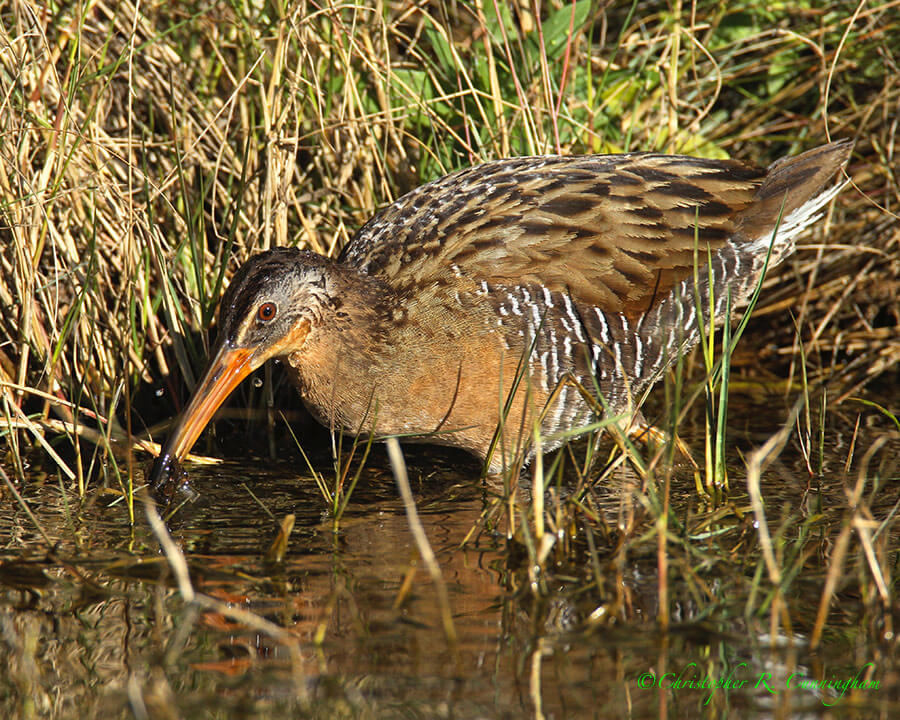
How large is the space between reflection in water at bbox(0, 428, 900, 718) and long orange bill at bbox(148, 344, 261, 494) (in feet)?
0.82

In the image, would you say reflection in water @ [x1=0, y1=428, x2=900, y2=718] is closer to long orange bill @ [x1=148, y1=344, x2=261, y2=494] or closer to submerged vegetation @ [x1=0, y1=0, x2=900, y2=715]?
submerged vegetation @ [x1=0, y1=0, x2=900, y2=715]

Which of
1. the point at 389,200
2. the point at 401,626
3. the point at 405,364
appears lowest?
the point at 401,626

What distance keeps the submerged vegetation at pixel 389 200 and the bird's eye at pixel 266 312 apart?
1.71 ft

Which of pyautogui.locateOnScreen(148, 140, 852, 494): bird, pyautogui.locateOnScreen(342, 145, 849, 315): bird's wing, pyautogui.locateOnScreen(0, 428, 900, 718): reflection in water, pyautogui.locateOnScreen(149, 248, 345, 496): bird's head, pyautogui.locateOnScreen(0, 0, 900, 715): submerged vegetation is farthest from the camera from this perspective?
pyautogui.locateOnScreen(342, 145, 849, 315): bird's wing

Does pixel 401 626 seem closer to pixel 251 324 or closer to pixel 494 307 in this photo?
pixel 251 324

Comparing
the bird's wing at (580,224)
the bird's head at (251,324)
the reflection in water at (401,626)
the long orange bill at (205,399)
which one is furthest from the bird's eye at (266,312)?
the reflection in water at (401,626)

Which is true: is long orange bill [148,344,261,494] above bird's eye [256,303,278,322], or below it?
below

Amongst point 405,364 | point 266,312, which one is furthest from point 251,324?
point 405,364

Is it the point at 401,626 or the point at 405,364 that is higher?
the point at 405,364

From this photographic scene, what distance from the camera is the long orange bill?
3.75m

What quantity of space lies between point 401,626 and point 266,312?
1.33 m

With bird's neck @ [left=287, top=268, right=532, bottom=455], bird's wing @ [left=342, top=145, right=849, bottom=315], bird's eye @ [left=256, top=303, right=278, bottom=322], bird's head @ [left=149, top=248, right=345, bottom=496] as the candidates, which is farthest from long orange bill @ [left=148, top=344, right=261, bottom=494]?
bird's wing @ [left=342, top=145, right=849, bottom=315]

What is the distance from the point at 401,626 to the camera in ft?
9.20

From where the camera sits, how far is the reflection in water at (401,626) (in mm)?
2457
